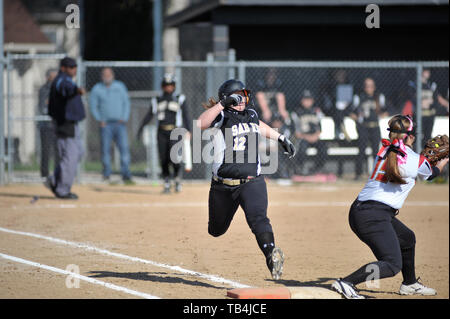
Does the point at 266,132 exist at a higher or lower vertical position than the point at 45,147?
higher

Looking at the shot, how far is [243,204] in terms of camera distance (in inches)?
279

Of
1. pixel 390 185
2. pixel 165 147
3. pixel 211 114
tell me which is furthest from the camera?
pixel 165 147

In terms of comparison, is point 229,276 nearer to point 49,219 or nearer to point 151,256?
point 151,256

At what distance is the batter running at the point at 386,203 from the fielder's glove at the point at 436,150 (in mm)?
143

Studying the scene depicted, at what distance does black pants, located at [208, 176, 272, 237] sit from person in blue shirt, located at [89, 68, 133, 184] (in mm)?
8985

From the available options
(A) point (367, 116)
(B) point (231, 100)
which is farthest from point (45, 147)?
(B) point (231, 100)

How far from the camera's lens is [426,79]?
55.8 ft

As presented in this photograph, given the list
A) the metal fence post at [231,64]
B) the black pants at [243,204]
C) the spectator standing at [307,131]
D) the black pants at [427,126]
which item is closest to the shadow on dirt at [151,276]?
the black pants at [243,204]

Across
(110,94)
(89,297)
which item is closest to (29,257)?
(89,297)

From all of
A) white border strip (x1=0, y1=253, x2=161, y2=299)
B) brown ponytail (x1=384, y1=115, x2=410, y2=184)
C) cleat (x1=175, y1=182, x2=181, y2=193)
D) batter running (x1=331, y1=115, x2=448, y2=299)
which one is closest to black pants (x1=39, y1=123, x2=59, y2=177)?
cleat (x1=175, y1=182, x2=181, y2=193)

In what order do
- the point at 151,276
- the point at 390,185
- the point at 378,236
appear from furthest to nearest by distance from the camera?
1. the point at 151,276
2. the point at 390,185
3. the point at 378,236

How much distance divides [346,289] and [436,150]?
4.82 feet

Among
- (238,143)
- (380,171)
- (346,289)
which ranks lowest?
(346,289)

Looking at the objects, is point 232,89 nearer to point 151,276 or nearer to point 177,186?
point 151,276
